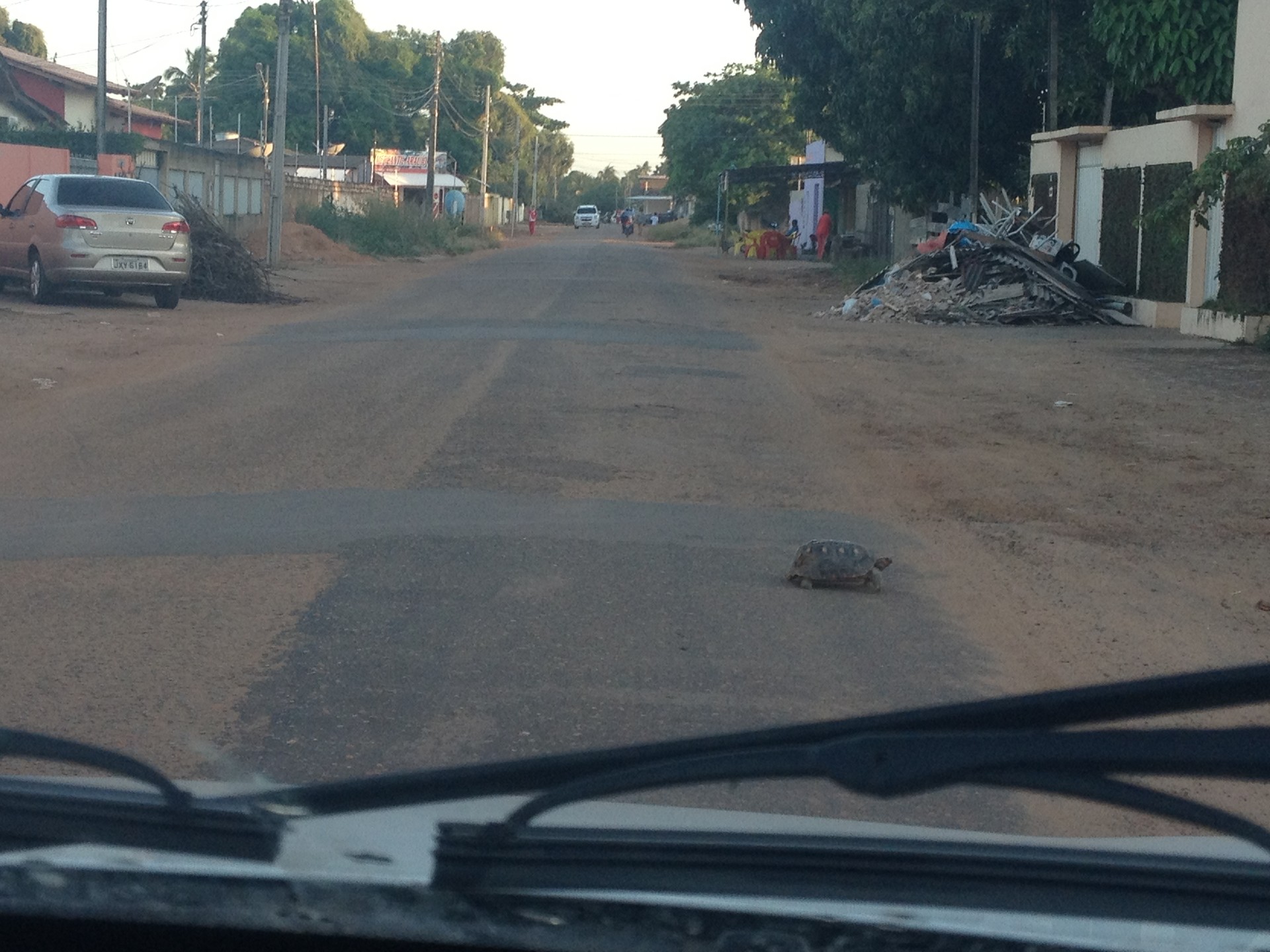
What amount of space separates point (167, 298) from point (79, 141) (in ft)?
62.6

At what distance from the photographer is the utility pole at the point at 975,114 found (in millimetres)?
24844

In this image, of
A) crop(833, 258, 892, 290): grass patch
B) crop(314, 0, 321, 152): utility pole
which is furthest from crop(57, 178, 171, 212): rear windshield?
crop(314, 0, 321, 152): utility pole

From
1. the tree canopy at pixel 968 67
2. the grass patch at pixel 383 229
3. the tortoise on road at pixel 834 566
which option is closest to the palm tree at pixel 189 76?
the grass patch at pixel 383 229

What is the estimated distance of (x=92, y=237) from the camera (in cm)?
1800

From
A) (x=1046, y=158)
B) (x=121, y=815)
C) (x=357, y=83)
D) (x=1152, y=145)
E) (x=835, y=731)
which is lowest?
(x=121, y=815)

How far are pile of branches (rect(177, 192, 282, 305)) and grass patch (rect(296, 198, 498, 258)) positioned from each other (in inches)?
849

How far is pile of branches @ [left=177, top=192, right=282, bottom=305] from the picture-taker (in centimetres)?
2230

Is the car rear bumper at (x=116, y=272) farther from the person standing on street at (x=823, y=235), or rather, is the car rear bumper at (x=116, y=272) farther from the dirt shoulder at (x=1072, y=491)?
the person standing on street at (x=823, y=235)

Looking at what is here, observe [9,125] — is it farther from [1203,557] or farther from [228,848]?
[228,848]

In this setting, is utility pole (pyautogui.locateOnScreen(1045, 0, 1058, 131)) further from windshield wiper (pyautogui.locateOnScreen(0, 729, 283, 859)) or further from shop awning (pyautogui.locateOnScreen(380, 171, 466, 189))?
shop awning (pyautogui.locateOnScreen(380, 171, 466, 189))

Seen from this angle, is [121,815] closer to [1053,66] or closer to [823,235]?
[1053,66]

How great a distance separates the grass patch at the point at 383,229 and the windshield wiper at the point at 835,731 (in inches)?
1709

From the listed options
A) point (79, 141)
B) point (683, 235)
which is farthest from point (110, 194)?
point (683, 235)

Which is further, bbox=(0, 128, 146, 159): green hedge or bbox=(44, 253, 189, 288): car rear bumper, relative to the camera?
bbox=(0, 128, 146, 159): green hedge
